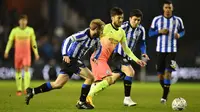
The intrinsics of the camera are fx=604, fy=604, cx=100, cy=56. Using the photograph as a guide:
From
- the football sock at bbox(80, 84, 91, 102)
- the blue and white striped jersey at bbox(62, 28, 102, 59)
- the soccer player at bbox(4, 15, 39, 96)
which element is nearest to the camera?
the blue and white striped jersey at bbox(62, 28, 102, 59)

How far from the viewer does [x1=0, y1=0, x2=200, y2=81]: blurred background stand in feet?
71.5

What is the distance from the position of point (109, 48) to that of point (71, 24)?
11.2 meters

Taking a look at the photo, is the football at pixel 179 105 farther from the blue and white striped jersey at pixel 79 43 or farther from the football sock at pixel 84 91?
the blue and white striped jersey at pixel 79 43

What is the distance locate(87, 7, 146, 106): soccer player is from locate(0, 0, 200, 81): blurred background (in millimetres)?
10055

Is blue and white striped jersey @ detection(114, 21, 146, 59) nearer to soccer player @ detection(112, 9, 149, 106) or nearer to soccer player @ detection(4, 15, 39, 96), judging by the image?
soccer player @ detection(112, 9, 149, 106)

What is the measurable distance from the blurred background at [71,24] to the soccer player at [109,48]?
1006cm

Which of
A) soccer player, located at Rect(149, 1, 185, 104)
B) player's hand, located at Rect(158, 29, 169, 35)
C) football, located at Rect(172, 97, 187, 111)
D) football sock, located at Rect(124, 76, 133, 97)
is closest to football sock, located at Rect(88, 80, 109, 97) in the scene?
football, located at Rect(172, 97, 187, 111)

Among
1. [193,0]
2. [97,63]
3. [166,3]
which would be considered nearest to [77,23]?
[193,0]

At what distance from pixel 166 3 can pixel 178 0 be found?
30.5 feet

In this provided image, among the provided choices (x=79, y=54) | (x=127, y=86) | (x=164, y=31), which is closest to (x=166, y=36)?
(x=164, y=31)

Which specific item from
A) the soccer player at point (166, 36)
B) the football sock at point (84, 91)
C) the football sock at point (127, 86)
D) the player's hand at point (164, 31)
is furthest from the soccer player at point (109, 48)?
the soccer player at point (166, 36)

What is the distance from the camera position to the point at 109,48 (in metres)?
11.5

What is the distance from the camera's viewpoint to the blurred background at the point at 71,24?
21781mm

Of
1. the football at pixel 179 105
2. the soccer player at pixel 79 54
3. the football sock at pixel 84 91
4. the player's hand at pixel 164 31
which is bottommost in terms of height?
the football at pixel 179 105
